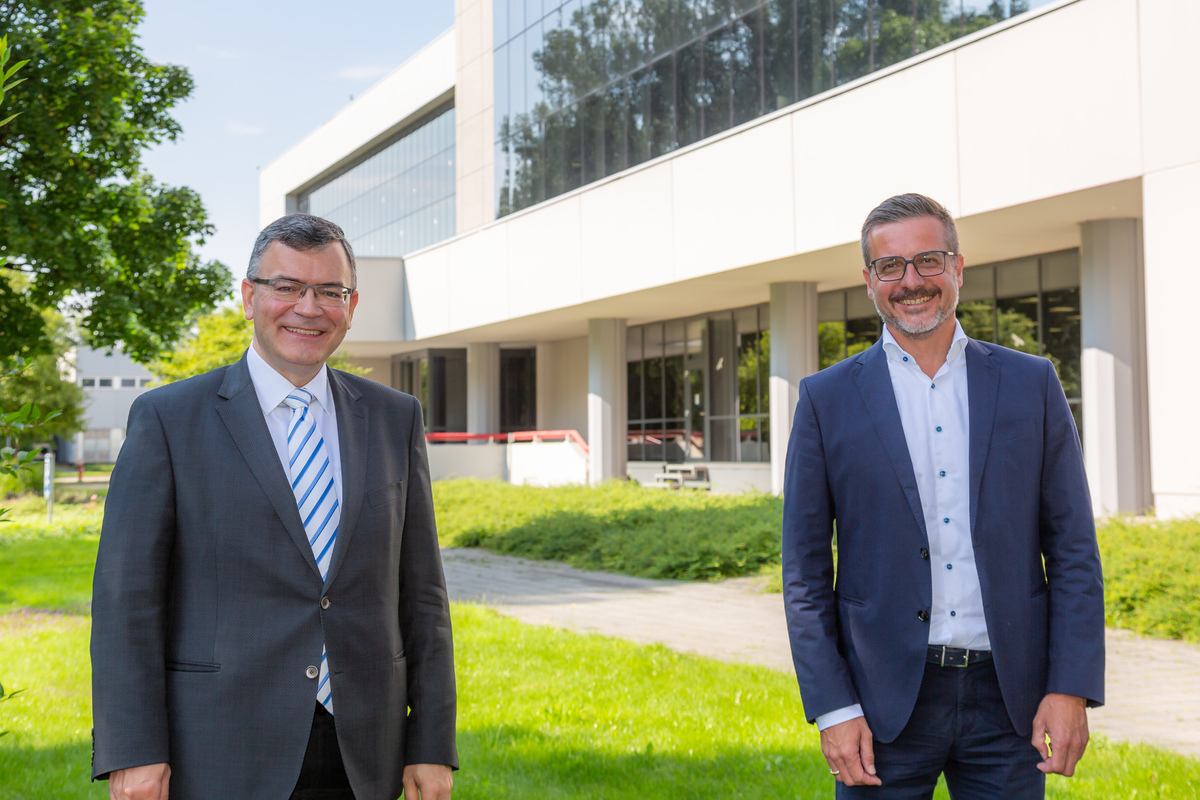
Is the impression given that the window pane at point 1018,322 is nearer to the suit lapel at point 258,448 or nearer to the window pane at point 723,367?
the window pane at point 723,367

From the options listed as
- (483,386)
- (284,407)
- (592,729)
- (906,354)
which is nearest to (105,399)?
(483,386)

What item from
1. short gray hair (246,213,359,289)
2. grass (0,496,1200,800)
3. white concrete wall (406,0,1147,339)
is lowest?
grass (0,496,1200,800)

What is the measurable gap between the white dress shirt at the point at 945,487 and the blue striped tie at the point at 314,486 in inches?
51.1

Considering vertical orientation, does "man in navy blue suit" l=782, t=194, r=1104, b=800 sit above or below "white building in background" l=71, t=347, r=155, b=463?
below

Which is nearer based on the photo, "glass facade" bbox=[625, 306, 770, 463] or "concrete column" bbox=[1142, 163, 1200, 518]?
"concrete column" bbox=[1142, 163, 1200, 518]

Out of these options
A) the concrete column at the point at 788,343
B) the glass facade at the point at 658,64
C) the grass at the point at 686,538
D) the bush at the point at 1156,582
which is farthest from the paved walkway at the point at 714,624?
the glass facade at the point at 658,64

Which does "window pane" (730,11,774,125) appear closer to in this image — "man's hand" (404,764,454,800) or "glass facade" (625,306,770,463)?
"glass facade" (625,306,770,463)

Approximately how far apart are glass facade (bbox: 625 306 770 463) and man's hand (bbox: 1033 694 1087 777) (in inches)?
936

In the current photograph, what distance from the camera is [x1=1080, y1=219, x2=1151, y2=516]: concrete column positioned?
50.1 feet

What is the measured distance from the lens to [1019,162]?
48.0 ft

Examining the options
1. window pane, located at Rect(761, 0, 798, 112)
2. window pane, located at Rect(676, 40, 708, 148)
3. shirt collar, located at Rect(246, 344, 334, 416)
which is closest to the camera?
shirt collar, located at Rect(246, 344, 334, 416)

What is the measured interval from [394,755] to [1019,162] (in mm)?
14043

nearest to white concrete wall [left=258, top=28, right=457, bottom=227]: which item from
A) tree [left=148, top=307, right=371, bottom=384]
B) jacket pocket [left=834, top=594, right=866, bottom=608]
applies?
tree [left=148, top=307, right=371, bottom=384]

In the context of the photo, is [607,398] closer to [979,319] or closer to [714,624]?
[979,319]
